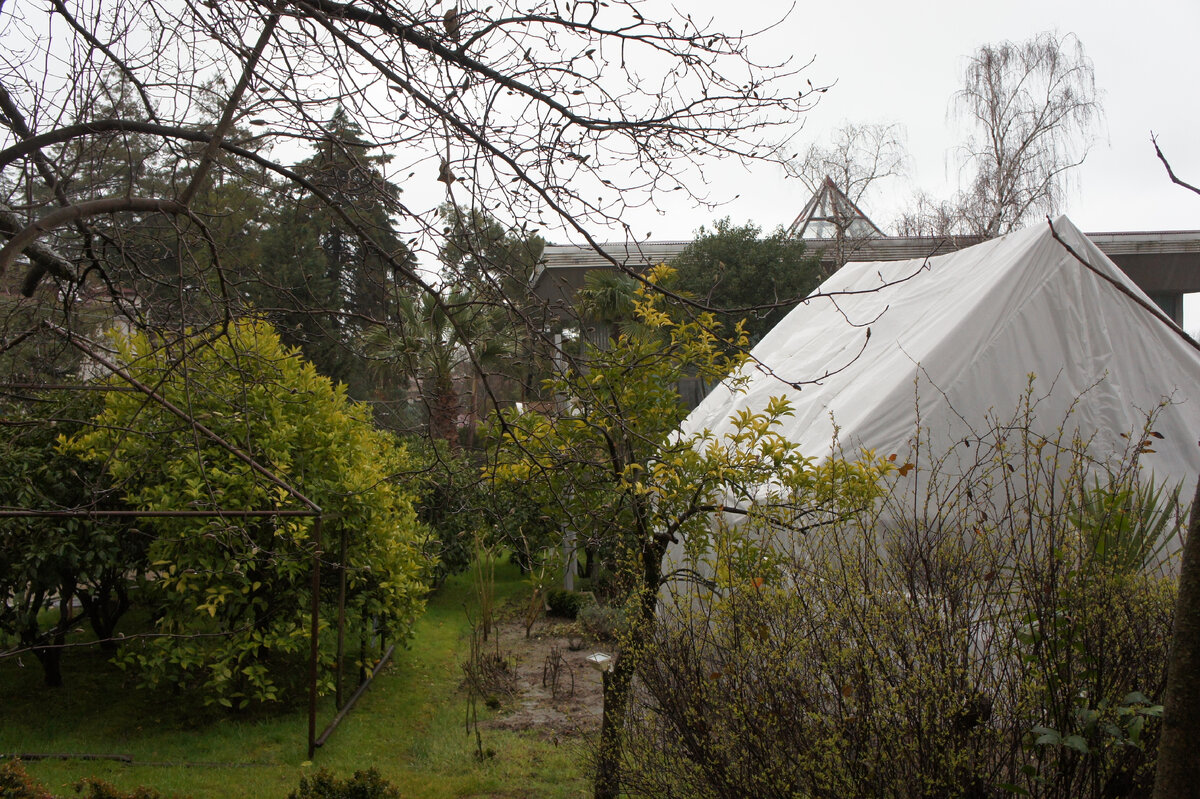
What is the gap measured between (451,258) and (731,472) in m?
2.23

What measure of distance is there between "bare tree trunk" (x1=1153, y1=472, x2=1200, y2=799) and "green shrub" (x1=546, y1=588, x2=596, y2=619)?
994 centimetres

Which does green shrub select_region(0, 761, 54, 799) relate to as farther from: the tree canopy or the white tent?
the tree canopy

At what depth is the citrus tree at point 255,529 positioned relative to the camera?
648 centimetres

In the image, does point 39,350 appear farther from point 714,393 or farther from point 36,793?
point 714,393

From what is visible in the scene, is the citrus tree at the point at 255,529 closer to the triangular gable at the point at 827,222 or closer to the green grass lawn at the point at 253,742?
the green grass lawn at the point at 253,742

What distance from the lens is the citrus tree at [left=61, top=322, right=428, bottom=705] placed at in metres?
6.48

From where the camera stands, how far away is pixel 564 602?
11.6 meters

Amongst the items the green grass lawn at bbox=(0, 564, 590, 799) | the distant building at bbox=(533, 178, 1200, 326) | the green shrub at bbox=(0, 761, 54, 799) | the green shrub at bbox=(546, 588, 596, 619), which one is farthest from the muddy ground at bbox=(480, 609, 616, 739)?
the distant building at bbox=(533, 178, 1200, 326)

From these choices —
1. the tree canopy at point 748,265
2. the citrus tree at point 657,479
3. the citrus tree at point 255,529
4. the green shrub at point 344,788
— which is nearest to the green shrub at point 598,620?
the citrus tree at point 255,529

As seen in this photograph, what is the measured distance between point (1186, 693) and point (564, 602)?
1018 centimetres

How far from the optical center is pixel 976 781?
300 cm

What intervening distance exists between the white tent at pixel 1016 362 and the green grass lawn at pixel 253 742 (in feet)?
10.6

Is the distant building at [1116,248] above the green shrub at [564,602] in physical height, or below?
above

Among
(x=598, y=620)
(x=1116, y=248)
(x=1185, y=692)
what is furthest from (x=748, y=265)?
(x=1185, y=692)
